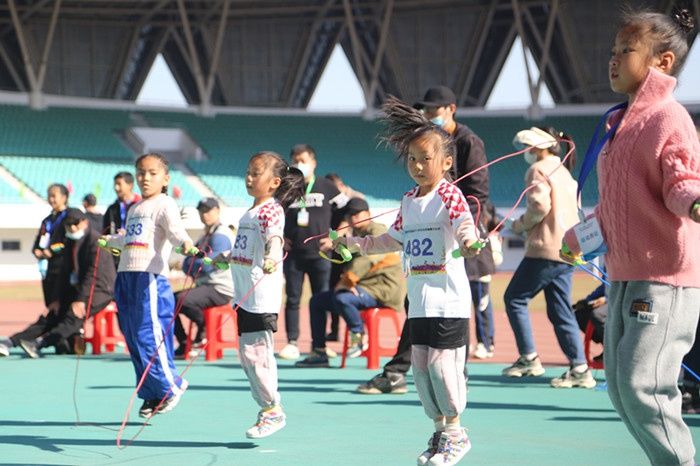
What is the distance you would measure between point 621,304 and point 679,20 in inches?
43.6

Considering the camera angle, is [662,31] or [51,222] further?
[51,222]

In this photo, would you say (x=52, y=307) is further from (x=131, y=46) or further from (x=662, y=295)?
(x=131, y=46)

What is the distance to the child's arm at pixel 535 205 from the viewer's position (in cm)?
909

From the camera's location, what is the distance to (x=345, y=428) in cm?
688

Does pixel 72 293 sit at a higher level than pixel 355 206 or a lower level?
lower

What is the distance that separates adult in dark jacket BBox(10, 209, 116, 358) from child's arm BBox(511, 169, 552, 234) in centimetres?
457

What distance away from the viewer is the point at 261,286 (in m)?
6.42

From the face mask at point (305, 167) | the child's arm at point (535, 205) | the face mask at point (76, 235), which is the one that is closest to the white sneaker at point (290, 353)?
the face mask at point (305, 167)

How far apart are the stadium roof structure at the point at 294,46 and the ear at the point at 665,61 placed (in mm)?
38014

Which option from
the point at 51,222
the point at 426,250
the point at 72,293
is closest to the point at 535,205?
the point at 426,250

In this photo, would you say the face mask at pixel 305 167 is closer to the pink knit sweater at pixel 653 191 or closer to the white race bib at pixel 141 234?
the white race bib at pixel 141 234

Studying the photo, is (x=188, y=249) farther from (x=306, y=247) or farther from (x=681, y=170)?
(x=306, y=247)

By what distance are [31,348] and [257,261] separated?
605 cm

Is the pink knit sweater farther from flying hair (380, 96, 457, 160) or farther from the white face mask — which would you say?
the white face mask
